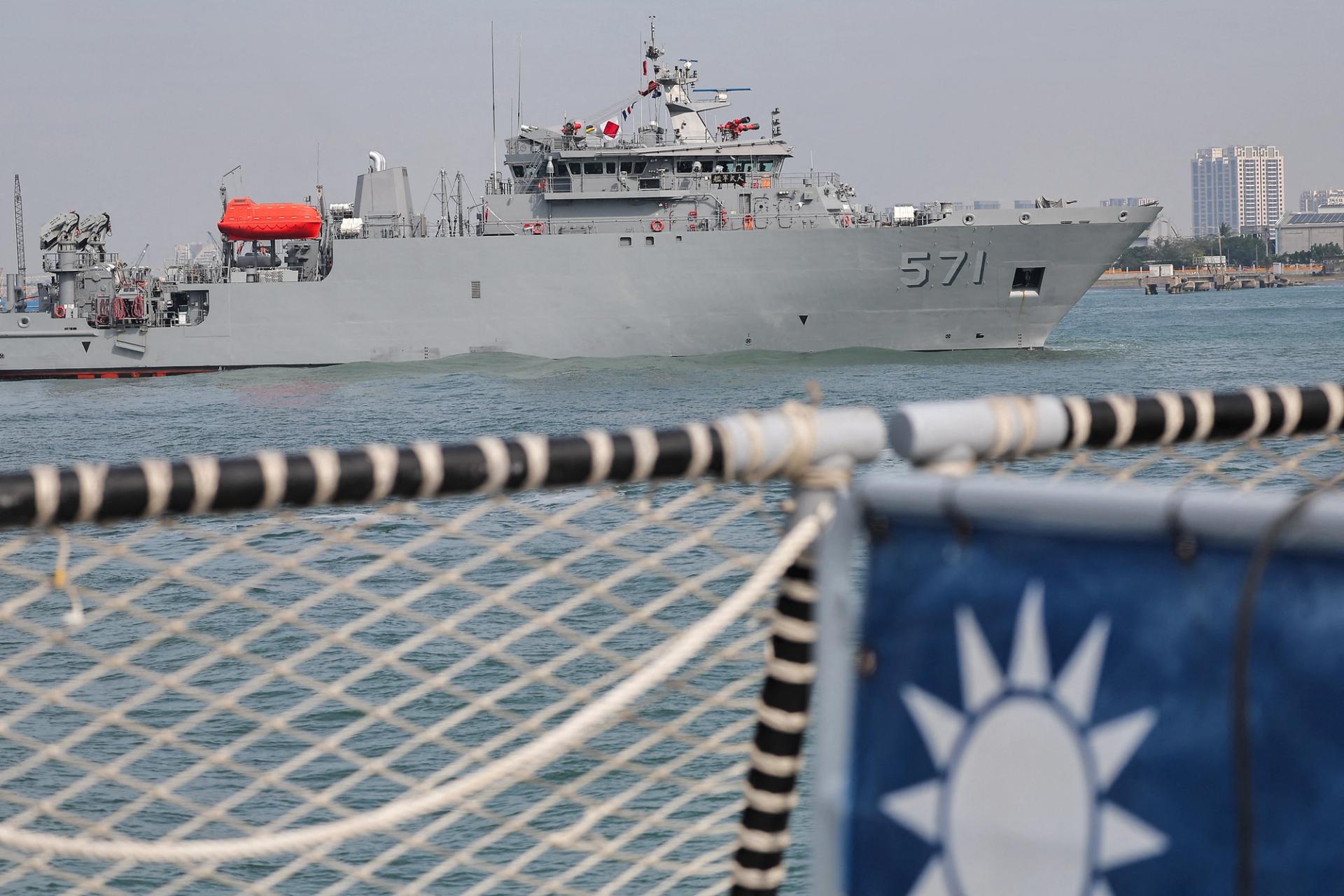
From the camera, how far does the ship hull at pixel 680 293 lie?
3102cm

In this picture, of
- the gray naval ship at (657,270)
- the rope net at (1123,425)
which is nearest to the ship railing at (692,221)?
the gray naval ship at (657,270)

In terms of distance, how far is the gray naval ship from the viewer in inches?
1225

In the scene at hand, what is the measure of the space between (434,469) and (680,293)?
29.8 meters

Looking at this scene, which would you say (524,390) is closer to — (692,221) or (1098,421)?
(692,221)

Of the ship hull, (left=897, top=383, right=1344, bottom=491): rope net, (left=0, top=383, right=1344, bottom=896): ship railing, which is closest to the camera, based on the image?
(left=0, top=383, right=1344, bottom=896): ship railing

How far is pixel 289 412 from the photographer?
2566 centimetres

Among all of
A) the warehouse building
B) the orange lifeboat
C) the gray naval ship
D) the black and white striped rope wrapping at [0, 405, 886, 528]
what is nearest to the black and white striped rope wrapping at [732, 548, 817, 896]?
the black and white striped rope wrapping at [0, 405, 886, 528]

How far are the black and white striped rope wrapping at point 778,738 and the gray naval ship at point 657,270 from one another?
95.8 ft

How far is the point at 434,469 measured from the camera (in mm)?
1640

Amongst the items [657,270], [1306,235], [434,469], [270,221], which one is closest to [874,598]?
[434,469]

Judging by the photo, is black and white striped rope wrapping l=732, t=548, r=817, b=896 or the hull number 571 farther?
the hull number 571

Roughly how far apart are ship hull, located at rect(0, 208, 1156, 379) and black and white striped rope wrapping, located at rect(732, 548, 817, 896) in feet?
95.9

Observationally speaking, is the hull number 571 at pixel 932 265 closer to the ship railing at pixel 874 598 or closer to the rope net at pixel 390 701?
the rope net at pixel 390 701

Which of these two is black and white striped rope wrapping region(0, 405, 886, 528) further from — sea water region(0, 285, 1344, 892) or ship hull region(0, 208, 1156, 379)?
ship hull region(0, 208, 1156, 379)
